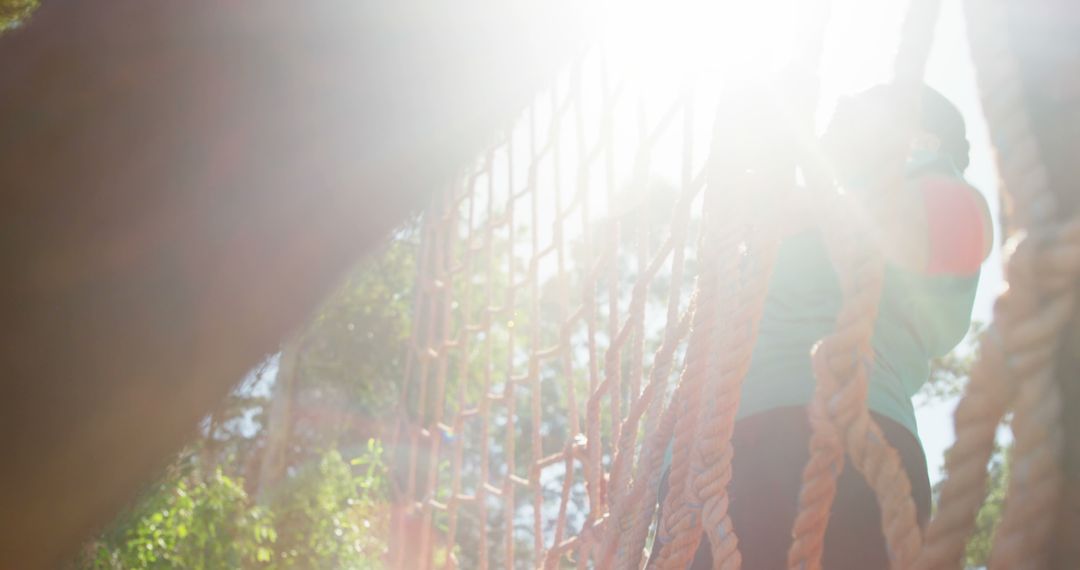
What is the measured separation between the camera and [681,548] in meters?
0.68

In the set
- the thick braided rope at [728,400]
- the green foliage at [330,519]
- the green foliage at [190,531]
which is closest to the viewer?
the thick braided rope at [728,400]

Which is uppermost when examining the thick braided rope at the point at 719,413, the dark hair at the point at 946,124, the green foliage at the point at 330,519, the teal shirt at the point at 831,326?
the green foliage at the point at 330,519

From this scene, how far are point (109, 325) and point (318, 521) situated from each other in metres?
3.64

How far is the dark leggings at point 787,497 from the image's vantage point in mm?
779

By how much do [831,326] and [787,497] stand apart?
183 mm

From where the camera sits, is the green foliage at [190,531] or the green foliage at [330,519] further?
the green foliage at [330,519]

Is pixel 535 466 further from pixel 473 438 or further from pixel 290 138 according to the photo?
pixel 473 438

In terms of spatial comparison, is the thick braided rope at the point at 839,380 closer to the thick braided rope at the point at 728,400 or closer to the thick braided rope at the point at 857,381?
the thick braided rope at the point at 857,381

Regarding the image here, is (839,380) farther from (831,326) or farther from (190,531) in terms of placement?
(190,531)

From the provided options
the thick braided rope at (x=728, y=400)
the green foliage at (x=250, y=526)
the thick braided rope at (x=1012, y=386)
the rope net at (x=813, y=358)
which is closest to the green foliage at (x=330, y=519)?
the green foliage at (x=250, y=526)

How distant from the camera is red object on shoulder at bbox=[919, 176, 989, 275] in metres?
0.83

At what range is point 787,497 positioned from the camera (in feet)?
2.71

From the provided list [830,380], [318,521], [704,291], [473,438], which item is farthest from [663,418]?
[473,438]

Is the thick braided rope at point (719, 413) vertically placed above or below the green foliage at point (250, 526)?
below
